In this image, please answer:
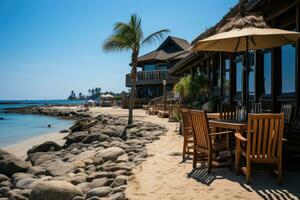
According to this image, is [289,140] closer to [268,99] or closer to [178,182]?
[178,182]


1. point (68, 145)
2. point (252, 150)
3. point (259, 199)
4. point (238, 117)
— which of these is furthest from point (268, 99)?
point (68, 145)

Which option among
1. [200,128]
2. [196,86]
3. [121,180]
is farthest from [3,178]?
[196,86]

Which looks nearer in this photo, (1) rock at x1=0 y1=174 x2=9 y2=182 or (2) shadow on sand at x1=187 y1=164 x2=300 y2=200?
(2) shadow on sand at x1=187 y1=164 x2=300 y2=200

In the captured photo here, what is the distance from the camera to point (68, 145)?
42.0 ft

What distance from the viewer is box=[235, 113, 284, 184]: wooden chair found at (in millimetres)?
4738

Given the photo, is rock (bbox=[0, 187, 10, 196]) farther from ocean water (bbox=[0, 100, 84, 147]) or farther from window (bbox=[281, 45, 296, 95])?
ocean water (bbox=[0, 100, 84, 147])

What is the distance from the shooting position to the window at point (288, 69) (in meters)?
7.24

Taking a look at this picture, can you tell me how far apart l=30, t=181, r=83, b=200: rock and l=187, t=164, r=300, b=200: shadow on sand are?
183cm

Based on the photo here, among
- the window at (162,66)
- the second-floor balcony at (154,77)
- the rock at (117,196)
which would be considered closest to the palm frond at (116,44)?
the rock at (117,196)

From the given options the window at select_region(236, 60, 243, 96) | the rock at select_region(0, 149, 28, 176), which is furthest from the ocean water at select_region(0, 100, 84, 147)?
the window at select_region(236, 60, 243, 96)

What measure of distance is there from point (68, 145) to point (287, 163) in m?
8.74

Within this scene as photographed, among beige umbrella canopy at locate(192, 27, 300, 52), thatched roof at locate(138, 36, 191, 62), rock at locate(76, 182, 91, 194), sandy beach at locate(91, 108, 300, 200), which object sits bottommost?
rock at locate(76, 182, 91, 194)

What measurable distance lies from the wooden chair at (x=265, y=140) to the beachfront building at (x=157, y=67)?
2623 centimetres

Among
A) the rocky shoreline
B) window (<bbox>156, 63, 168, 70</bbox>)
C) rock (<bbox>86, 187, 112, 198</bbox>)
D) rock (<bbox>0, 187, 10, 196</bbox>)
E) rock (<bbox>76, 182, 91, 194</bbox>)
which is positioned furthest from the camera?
window (<bbox>156, 63, 168, 70</bbox>)
